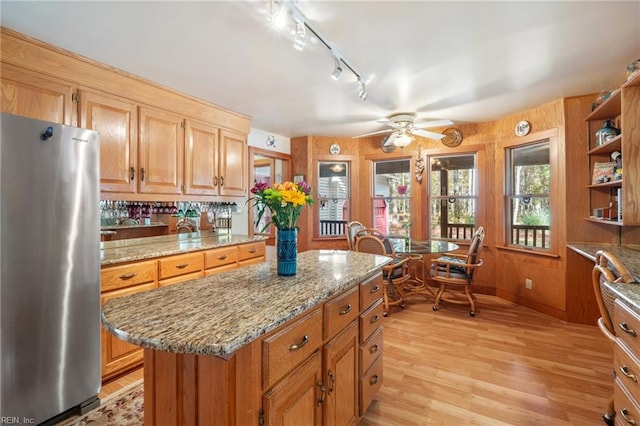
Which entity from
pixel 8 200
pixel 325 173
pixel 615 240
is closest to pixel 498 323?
pixel 615 240

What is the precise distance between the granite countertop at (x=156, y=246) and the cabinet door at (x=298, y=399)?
173cm

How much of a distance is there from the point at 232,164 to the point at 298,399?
9.51ft

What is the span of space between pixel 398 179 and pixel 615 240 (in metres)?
2.65

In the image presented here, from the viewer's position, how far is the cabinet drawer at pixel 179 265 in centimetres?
246

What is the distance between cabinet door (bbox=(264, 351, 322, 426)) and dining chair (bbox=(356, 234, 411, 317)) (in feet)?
6.95

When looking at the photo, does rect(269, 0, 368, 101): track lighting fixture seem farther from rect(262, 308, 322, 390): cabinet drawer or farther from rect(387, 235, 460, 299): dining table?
rect(387, 235, 460, 299): dining table

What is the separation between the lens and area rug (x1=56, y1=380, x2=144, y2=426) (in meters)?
1.79

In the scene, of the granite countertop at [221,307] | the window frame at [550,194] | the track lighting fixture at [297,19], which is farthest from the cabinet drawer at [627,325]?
the window frame at [550,194]

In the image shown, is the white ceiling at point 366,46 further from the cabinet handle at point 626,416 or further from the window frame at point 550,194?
the cabinet handle at point 626,416

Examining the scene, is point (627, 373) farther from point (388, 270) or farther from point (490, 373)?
point (388, 270)

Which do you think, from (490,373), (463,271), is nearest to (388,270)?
(463,271)

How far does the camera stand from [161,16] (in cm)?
178

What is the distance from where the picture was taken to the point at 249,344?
2.97 feet

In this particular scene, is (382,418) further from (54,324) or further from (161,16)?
(161,16)
